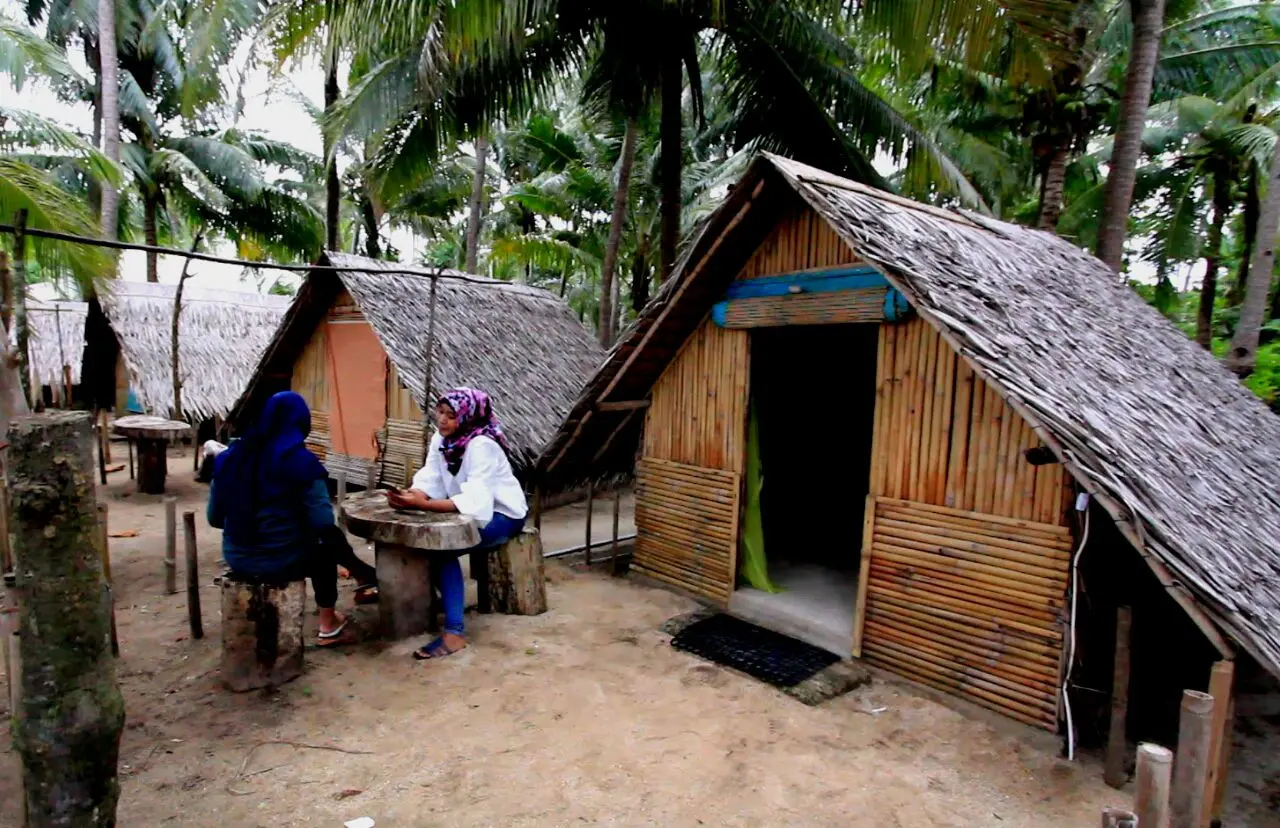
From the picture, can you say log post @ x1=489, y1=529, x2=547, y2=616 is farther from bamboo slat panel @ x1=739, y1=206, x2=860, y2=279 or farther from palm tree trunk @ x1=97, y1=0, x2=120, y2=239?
palm tree trunk @ x1=97, y1=0, x2=120, y2=239

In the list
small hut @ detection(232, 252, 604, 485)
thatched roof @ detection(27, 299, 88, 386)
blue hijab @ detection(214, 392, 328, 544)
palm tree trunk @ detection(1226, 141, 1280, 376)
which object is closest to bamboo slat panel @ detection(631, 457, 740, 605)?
small hut @ detection(232, 252, 604, 485)

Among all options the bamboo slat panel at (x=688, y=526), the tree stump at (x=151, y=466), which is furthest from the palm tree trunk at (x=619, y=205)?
the tree stump at (x=151, y=466)

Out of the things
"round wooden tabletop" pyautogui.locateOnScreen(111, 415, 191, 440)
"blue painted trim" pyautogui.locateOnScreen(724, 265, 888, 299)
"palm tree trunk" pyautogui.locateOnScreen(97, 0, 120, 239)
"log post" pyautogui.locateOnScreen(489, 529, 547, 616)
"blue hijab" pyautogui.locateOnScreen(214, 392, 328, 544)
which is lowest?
"log post" pyautogui.locateOnScreen(489, 529, 547, 616)

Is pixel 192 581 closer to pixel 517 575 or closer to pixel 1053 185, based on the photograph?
pixel 517 575

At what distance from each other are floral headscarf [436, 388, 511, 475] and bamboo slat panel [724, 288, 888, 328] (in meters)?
1.99

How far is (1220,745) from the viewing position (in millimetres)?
3041

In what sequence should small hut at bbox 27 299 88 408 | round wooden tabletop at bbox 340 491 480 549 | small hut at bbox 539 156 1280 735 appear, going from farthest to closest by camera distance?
small hut at bbox 27 299 88 408 → round wooden tabletop at bbox 340 491 480 549 → small hut at bbox 539 156 1280 735

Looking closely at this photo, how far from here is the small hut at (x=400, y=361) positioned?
8.38 metres

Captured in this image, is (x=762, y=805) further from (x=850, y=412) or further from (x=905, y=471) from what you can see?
(x=850, y=412)

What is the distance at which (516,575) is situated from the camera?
211 inches

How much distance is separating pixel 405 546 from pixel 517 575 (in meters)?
1.00

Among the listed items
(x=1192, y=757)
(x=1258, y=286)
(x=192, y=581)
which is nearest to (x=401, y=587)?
(x=192, y=581)

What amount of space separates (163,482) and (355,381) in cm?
308

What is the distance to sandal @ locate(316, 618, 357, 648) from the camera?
15.5 ft
